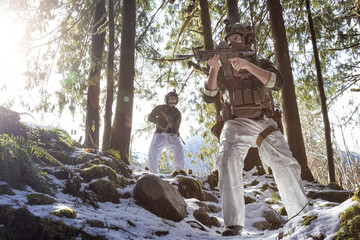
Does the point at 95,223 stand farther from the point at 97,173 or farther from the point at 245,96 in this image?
the point at 245,96

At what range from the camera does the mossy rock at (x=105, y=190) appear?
9.98 ft

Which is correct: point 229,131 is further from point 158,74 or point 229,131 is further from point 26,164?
point 158,74

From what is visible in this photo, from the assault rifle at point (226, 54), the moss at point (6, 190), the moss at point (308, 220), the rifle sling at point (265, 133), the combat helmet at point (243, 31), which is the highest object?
the combat helmet at point (243, 31)

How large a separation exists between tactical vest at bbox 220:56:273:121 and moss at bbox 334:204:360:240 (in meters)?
1.78

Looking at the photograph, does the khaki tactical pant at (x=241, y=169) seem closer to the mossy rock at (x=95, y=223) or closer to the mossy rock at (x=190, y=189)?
the mossy rock at (x=95, y=223)

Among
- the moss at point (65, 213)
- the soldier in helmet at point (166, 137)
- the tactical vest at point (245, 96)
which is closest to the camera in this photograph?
the moss at point (65, 213)

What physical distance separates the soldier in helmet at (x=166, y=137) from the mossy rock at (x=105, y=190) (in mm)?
3792

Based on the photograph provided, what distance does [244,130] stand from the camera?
9.30ft

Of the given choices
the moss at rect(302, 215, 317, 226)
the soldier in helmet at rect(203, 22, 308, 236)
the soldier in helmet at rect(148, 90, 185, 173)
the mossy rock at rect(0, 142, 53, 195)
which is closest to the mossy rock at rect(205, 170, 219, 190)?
the soldier in helmet at rect(148, 90, 185, 173)

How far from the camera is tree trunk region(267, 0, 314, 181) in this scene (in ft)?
18.0

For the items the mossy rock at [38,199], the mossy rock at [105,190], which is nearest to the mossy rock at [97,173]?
the mossy rock at [105,190]

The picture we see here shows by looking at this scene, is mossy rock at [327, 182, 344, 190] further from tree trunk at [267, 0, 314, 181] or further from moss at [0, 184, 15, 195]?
moss at [0, 184, 15, 195]

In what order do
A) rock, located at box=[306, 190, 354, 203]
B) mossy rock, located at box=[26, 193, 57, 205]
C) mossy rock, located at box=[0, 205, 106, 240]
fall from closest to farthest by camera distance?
1. mossy rock, located at box=[0, 205, 106, 240]
2. mossy rock, located at box=[26, 193, 57, 205]
3. rock, located at box=[306, 190, 354, 203]

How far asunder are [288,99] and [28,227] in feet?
18.1
